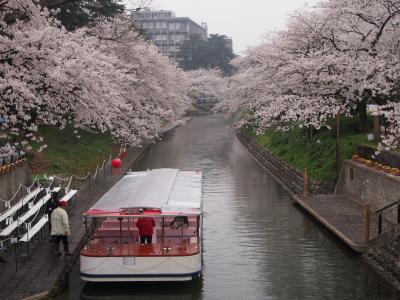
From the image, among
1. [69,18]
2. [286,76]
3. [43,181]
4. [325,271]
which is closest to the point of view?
[325,271]

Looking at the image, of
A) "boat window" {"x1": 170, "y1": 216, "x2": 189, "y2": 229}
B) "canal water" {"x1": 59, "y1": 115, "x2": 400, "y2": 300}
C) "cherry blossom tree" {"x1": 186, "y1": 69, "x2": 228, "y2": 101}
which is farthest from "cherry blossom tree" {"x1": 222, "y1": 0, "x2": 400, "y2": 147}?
"cherry blossom tree" {"x1": 186, "y1": 69, "x2": 228, "y2": 101}

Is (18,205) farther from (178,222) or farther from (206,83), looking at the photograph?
(206,83)

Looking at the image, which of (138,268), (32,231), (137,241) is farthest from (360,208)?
(32,231)

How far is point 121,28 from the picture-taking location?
4391 centimetres

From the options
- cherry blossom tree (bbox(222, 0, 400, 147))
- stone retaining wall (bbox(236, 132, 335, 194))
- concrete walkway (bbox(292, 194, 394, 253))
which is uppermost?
cherry blossom tree (bbox(222, 0, 400, 147))

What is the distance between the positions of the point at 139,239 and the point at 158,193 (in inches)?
66.9

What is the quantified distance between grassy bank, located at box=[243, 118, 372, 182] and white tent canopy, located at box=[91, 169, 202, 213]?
11.0m

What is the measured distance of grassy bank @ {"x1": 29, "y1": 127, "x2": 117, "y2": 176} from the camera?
34656mm

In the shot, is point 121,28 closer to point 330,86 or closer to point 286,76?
point 286,76

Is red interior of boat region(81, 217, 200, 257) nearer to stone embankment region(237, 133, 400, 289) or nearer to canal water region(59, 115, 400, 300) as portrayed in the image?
canal water region(59, 115, 400, 300)

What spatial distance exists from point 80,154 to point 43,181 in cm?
1433

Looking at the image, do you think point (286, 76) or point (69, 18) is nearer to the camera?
point (286, 76)

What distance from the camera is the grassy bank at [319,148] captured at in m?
30.6

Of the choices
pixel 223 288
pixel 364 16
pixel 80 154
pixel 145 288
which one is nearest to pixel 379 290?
pixel 223 288
